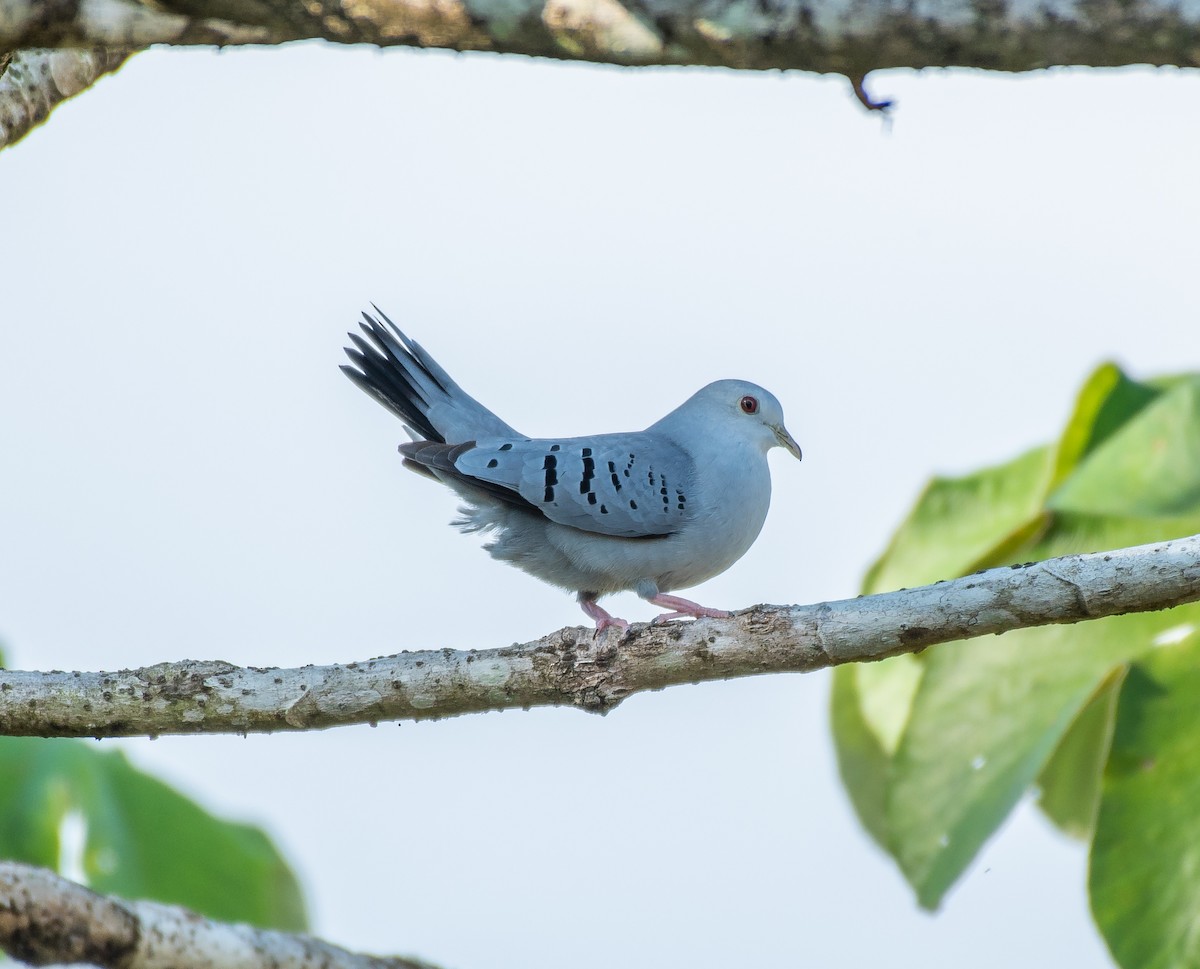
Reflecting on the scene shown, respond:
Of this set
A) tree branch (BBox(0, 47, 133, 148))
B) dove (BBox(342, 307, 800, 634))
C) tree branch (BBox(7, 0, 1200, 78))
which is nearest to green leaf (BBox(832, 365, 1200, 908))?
dove (BBox(342, 307, 800, 634))

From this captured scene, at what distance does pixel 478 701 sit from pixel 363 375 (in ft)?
6.19

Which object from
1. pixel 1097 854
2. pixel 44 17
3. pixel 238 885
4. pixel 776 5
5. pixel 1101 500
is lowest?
pixel 238 885

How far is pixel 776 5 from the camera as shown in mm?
2422

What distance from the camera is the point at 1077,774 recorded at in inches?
256

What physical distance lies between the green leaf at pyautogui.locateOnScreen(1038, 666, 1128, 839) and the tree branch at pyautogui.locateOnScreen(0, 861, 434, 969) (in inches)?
143

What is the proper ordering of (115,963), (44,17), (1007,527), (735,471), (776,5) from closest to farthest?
1. (776,5)
2. (44,17)
3. (115,963)
4. (735,471)
5. (1007,527)

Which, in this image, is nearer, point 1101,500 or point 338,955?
point 338,955

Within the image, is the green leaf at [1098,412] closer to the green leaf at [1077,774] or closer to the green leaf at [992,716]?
the green leaf at [992,716]

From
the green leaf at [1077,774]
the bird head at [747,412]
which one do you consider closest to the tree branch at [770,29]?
the bird head at [747,412]

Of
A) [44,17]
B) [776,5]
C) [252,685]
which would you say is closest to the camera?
[776,5]

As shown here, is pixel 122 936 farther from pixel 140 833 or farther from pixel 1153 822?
pixel 1153 822

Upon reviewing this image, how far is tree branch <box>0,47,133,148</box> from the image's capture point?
13.3ft

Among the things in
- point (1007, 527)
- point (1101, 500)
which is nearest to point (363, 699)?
point (1101, 500)

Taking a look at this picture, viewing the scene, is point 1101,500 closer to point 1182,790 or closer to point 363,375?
point 1182,790
